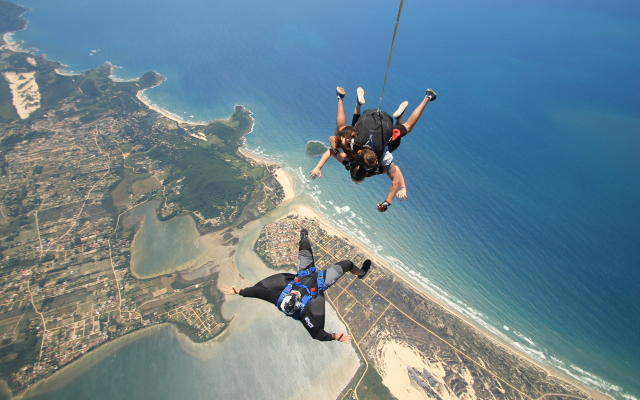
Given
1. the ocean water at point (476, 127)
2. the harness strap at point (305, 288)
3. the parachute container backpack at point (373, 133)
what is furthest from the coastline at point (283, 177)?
the parachute container backpack at point (373, 133)

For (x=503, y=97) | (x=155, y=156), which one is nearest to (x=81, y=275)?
(x=155, y=156)

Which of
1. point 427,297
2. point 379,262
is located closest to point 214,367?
point 379,262

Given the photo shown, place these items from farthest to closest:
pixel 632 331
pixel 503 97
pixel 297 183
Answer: pixel 503 97 → pixel 297 183 → pixel 632 331

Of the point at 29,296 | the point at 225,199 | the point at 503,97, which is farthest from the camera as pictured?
the point at 503,97

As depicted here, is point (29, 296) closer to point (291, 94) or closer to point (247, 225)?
point (247, 225)

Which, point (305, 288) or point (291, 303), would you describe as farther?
point (305, 288)

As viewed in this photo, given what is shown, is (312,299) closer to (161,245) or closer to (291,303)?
(291,303)

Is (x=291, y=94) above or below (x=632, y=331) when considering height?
above

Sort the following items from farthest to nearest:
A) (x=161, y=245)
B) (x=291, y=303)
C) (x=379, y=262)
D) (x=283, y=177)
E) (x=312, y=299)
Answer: (x=283, y=177) < (x=161, y=245) < (x=379, y=262) < (x=312, y=299) < (x=291, y=303)
